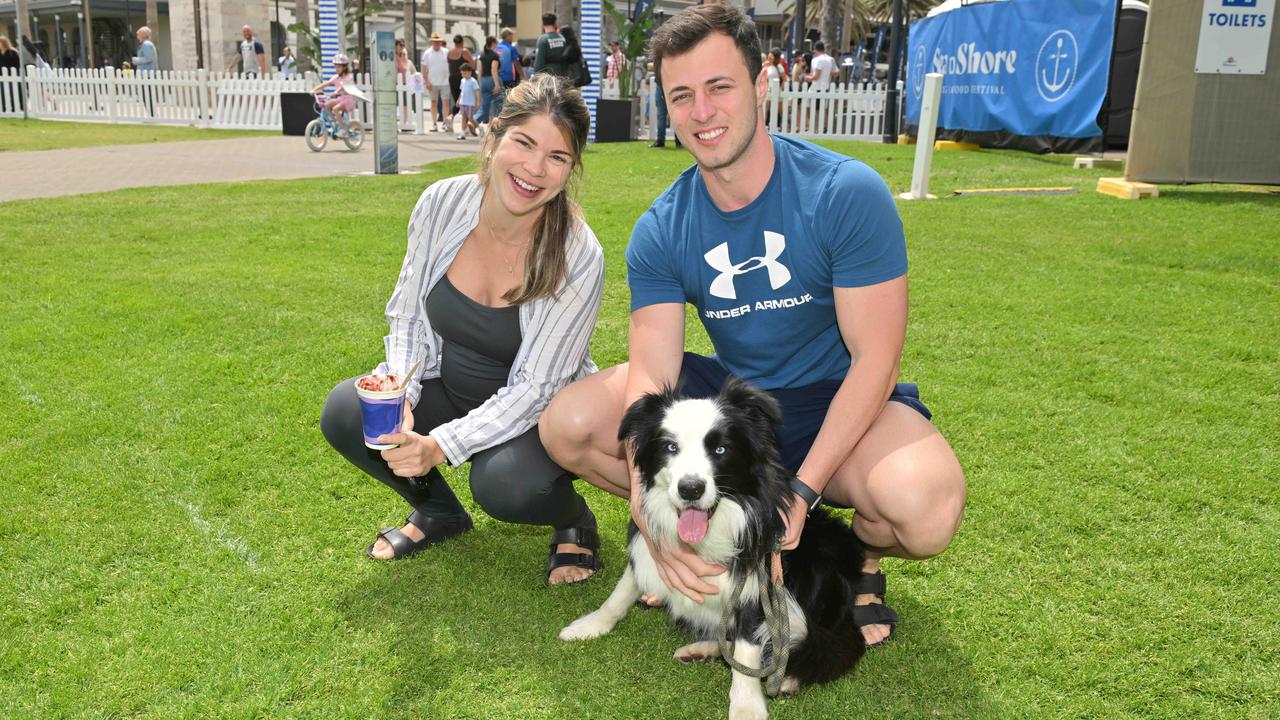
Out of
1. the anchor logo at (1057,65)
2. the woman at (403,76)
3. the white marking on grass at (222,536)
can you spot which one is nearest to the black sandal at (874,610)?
the white marking on grass at (222,536)

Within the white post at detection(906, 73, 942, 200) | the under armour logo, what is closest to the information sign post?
the white post at detection(906, 73, 942, 200)

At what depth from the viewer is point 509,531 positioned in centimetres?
371

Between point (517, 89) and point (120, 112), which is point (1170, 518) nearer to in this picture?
point (517, 89)

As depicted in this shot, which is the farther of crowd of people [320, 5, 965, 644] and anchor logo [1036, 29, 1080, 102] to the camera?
anchor logo [1036, 29, 1080, 102]

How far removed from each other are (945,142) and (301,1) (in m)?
30.7

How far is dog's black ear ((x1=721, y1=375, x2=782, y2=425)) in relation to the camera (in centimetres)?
243

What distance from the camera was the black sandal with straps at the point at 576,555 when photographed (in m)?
3.35

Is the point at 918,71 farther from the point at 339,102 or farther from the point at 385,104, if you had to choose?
the point at 385,104

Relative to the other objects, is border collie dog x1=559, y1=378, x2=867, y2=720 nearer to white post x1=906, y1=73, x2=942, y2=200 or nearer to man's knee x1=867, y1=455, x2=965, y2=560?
man's knee x1=867, y1=455, x2=965, y2=560

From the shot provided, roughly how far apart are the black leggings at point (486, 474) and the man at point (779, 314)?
0.12m

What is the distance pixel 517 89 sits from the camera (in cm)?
315

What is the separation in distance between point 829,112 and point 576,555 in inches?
683

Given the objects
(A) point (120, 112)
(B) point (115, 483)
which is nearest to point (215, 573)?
(B) point (115, 483)

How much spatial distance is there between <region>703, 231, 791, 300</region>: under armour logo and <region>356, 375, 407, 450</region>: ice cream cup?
3.23 ft
